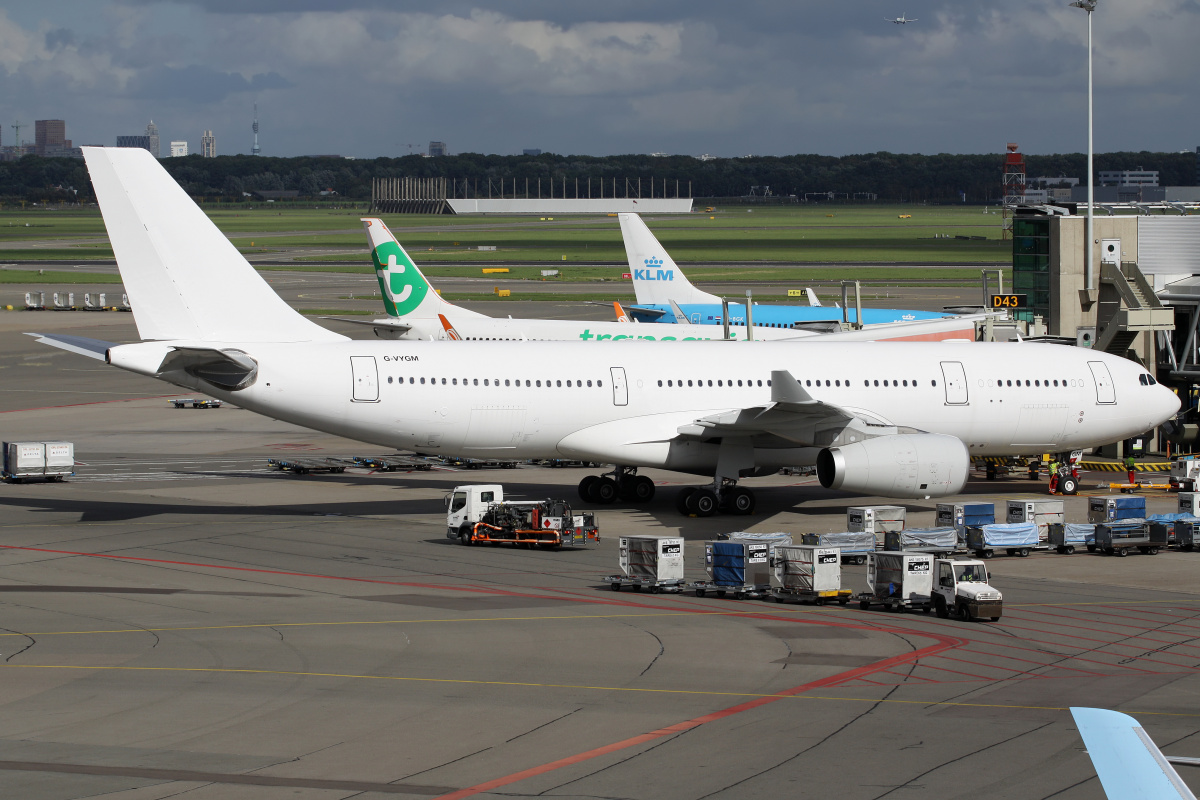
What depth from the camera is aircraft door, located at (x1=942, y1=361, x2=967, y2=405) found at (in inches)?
1389

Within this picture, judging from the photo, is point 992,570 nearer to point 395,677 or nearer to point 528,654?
point 528,654

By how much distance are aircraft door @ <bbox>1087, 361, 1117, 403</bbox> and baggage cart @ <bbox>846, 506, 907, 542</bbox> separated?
10.2 metres

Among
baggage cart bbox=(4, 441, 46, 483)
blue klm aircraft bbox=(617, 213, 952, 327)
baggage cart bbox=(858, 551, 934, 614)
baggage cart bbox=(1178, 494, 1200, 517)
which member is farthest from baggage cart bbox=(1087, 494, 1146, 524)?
blue klm aircraft bbox=(617, 213, 952, 327)

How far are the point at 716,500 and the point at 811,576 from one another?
9.71m

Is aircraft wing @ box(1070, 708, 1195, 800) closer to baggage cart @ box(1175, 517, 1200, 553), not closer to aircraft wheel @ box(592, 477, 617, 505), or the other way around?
baggage cart @ box(1175, 517, 1200, 553)

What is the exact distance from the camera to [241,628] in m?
21.4

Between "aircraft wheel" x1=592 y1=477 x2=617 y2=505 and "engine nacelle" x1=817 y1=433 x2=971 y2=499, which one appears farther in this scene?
"aircraft wheel" x1=592 y1=477 x2=617 y2=505

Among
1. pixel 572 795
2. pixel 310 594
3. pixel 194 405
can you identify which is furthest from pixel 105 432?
pixel 572 795

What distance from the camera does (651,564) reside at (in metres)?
25.0

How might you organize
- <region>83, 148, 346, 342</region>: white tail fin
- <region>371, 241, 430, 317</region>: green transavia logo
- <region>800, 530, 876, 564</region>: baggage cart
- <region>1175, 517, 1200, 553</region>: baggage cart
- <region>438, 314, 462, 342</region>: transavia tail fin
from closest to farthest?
1. <region>800, 530, 876, 564</region>: baggage cart
2. <region>1175, 517, 1200, 553</region>: baggage cart
3. <region>83, 148, 346, 342</region>: white tail fin
4. <region>438, 314, 462, 342</region>: transavia tail fin
5. <region>371, 241, 430, 317</region>: green transavia logo

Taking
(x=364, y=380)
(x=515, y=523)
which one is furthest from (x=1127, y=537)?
(x=364, y=380)

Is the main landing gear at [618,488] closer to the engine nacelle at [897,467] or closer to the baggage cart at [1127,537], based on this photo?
the engine nacelle at [897,467]

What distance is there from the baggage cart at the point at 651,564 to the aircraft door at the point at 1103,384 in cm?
1667

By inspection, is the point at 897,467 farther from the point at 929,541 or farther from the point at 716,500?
the point at 716,500
